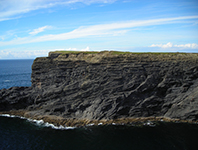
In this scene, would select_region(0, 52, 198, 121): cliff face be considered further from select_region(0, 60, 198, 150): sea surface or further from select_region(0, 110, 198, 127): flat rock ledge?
select_region(0, 60, 198, 150): sea surface

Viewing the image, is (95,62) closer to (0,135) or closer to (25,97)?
(25,97)

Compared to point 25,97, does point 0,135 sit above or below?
below

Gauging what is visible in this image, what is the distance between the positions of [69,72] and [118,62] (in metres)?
12.6

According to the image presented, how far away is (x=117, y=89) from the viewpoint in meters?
36.7

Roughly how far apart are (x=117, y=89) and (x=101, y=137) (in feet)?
38.3

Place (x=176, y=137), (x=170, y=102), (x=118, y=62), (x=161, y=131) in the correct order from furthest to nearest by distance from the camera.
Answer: (x=118, y=62)
(x=170, y=102)
(x=161, y=131)
(x=176, y=137)

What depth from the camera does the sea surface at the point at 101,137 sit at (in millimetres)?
26484

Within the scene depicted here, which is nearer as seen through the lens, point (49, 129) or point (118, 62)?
point (49, 129)

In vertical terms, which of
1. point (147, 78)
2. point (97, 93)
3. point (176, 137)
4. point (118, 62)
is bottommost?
point (176, 137)

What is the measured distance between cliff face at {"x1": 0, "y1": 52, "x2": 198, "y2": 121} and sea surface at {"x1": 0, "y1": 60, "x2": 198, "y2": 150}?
12.6 ft

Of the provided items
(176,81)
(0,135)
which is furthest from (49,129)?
(176,81)

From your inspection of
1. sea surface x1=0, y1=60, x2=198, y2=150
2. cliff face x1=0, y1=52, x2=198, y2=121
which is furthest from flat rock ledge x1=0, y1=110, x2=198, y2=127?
sea surface x1=0, y1=60, x2=198, y2=150

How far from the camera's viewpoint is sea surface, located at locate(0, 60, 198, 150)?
2648 cm

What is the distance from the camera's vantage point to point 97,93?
3700cm
